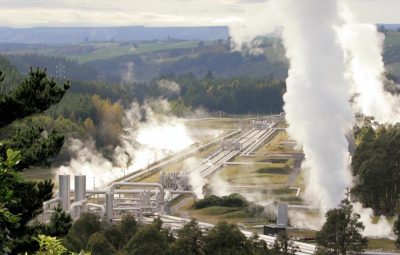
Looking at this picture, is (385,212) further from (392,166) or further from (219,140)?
(219,140)

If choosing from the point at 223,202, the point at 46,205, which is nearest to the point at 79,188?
the point at 46,205

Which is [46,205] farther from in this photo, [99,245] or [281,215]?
[281,215]

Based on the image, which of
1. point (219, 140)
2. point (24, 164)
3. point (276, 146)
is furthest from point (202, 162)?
point (24, 164)

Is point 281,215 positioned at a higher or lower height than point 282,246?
higher

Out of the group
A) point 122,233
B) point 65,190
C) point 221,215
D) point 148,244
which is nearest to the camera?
point 148,244

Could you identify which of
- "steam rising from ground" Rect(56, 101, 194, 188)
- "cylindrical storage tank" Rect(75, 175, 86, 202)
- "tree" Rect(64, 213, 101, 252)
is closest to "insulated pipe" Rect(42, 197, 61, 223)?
"cylindrical storage tank" Rect(75, 175, 86, 202)

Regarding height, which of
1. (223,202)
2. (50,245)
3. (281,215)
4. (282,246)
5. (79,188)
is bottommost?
(282,246)

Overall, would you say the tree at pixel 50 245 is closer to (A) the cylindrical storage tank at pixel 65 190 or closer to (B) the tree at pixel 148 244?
(B) the tree at pixel 148 244

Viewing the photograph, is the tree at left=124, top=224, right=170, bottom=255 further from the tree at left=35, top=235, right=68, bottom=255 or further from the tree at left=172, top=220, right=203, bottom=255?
the tree at left=35, top=235, right=68, bottom=255
